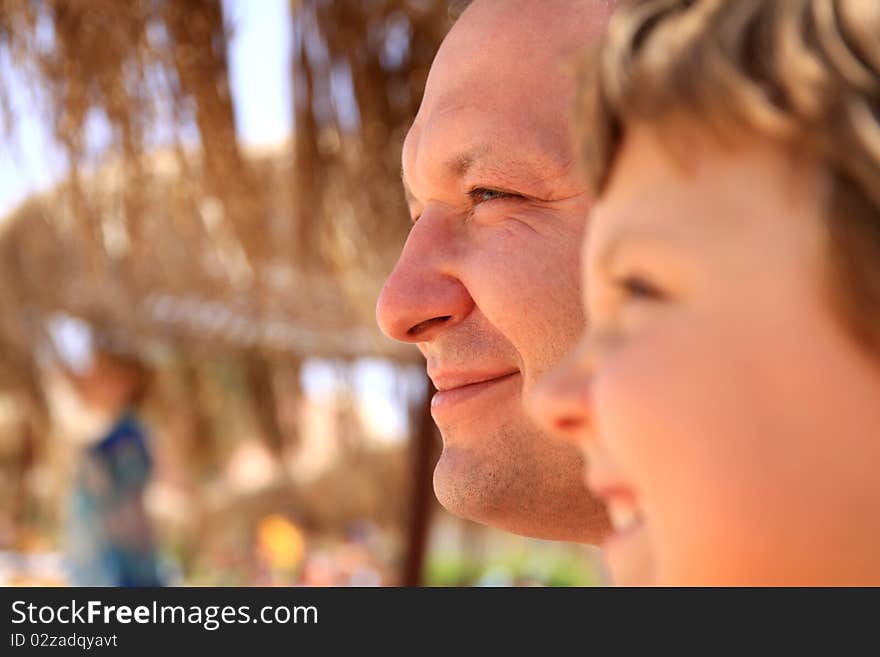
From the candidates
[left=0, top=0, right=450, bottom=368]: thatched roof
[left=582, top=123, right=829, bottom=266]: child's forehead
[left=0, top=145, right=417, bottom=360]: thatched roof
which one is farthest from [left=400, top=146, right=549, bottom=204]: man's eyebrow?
[left=0, top=145, right=417, bottom=360]: thatched roof

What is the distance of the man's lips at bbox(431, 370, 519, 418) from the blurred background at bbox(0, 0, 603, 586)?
0.60 m

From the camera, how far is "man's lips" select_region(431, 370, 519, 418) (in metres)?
0.96

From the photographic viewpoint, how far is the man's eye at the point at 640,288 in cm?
50

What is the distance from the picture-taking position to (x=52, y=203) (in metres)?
3.49

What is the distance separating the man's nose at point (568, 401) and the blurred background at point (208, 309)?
3.07 ft

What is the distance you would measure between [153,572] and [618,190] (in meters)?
4.14

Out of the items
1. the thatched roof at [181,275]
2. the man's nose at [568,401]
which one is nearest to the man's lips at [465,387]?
the man's nose at [568,401]

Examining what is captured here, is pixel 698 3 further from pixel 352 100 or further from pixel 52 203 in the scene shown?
pixel 52 203

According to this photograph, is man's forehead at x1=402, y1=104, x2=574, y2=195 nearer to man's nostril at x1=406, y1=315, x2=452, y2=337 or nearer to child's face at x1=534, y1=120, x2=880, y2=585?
man's nostril at x1=406, y1=315, x2=452, y2=337

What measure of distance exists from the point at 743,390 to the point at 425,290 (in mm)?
516

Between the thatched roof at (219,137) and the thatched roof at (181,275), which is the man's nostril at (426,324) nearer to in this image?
the thatched roof at (219,137)

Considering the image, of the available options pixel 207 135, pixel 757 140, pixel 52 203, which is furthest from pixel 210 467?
pixel 757 140
